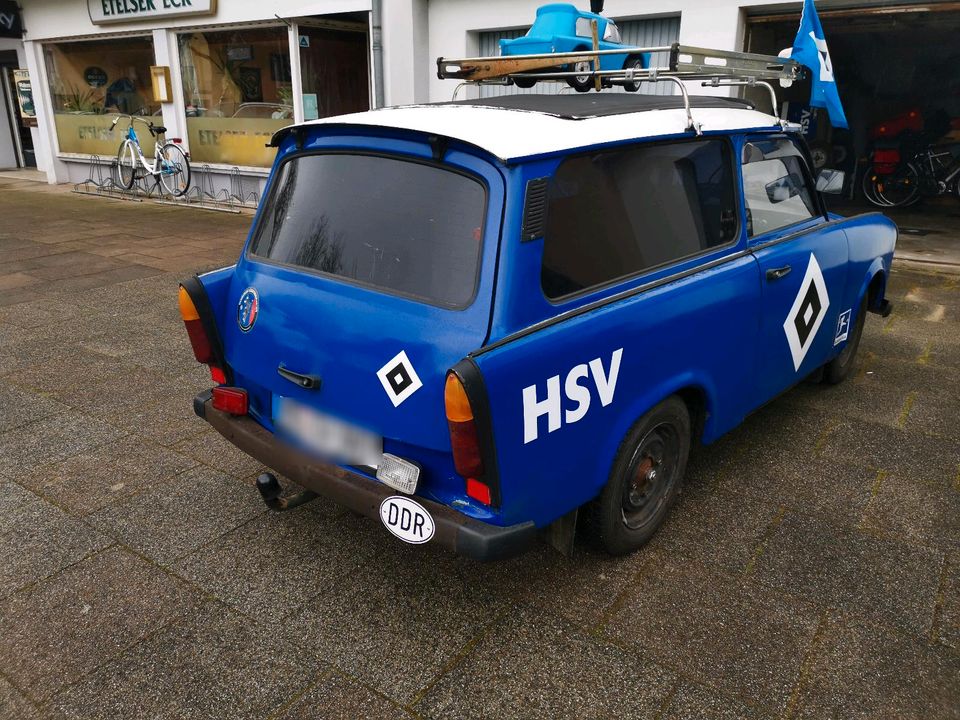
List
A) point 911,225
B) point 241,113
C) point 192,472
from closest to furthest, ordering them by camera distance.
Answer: point 192,472 < point 911,225 < point 241,113

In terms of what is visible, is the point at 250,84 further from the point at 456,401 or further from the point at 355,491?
the point at 456,401

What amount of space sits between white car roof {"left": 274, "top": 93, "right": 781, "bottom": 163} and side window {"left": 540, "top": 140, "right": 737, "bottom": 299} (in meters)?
0.08

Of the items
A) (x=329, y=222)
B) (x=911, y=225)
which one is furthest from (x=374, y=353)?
(x=911, y=225)

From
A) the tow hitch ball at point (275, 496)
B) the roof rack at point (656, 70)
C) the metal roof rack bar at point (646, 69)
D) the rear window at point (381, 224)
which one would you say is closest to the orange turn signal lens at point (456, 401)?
the rear window at point (381, 224)

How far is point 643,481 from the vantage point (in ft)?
10.2

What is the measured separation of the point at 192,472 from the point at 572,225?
2.40 m

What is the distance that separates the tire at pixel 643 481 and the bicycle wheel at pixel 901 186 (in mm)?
11495

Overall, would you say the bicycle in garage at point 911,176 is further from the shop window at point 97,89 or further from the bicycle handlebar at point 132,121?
the shop window at point 97,89

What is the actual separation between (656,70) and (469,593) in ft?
7.85

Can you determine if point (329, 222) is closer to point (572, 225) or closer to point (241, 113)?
point (572, 225)

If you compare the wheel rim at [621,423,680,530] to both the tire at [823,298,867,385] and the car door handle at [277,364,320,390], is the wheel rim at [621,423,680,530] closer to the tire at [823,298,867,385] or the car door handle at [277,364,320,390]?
the car door handle at [277,364,320,390]

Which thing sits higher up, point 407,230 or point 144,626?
point 407,230

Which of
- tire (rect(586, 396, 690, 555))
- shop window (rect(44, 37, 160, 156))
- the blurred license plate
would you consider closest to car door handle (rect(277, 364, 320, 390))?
the blurred license plate

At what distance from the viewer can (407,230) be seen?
2709mm
